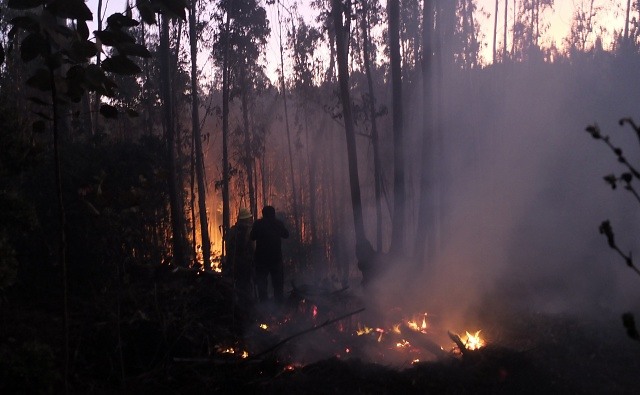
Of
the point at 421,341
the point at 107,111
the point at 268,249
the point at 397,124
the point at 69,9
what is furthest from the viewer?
the point at 397,124

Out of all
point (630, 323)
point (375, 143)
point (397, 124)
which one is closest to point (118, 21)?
point (630, 323)

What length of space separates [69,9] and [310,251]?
959 inches

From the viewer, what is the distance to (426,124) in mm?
16031

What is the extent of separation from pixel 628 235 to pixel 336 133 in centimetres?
2218

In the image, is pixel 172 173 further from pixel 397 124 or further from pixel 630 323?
pixel 630 323

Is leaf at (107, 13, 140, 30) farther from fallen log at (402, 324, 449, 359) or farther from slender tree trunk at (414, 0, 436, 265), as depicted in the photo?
slender tree trunk at (414, 0, 436, 265)

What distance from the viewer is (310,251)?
2689 centimetres

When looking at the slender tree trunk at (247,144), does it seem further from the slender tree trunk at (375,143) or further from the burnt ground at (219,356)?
the burnt ground at (219,356)

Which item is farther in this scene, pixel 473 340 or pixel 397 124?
Answer: pixel 397 124

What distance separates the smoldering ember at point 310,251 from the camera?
4.84 meters

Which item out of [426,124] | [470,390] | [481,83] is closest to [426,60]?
[426,124]

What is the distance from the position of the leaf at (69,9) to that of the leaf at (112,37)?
9 centimetres

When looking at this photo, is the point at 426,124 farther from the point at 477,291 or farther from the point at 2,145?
the point at 2,145

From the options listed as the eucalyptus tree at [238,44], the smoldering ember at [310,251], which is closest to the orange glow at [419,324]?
the smoldering ember at [310,251]
